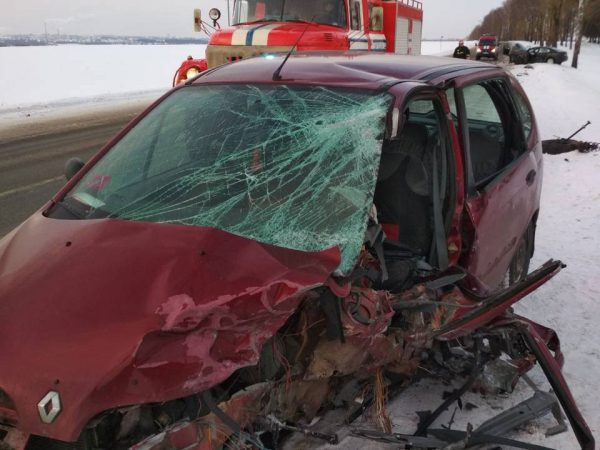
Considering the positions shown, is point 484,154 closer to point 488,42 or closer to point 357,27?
point 357,27

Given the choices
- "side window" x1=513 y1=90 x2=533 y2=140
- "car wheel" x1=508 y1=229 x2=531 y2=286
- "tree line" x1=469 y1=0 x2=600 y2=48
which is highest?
"tree line" x1=469 y1=0 x2=600 y2=48

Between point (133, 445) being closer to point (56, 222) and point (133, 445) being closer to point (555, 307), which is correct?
point (56, 222)

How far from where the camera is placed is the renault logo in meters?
1.54

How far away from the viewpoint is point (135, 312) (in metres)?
1.73

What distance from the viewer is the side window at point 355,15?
873 centimetres

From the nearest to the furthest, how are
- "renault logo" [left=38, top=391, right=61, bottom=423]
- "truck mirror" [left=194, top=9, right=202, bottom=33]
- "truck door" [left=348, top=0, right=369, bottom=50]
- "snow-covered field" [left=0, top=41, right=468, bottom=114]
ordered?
"renault logo" [left=38, top=391, right=61, bottom=423], "truck door" [left=348, top=0, right=369, bottom=50], "truck mirror" [left=194, top=9, right=202, bottom=33], "snow-covered field" [left=0, top=41, right=468, bottom=114]

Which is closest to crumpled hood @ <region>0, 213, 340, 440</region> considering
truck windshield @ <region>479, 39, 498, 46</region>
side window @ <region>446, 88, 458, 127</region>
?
side window @ <region>446, 88, 458, 127</region>

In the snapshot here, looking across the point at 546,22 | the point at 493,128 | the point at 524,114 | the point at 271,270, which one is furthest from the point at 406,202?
the point at 546,22

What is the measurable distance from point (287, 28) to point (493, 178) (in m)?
5.84

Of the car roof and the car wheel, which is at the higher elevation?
the car roof

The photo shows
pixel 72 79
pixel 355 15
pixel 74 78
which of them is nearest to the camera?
pixel 355 15

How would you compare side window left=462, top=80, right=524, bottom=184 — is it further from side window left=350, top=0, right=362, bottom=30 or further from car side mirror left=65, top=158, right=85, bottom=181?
side window left=350, top=0, right=362, bottom=30

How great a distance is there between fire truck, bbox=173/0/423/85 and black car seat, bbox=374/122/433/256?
17.4ft

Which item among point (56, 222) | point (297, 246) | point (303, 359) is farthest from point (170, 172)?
point (303, 359)
